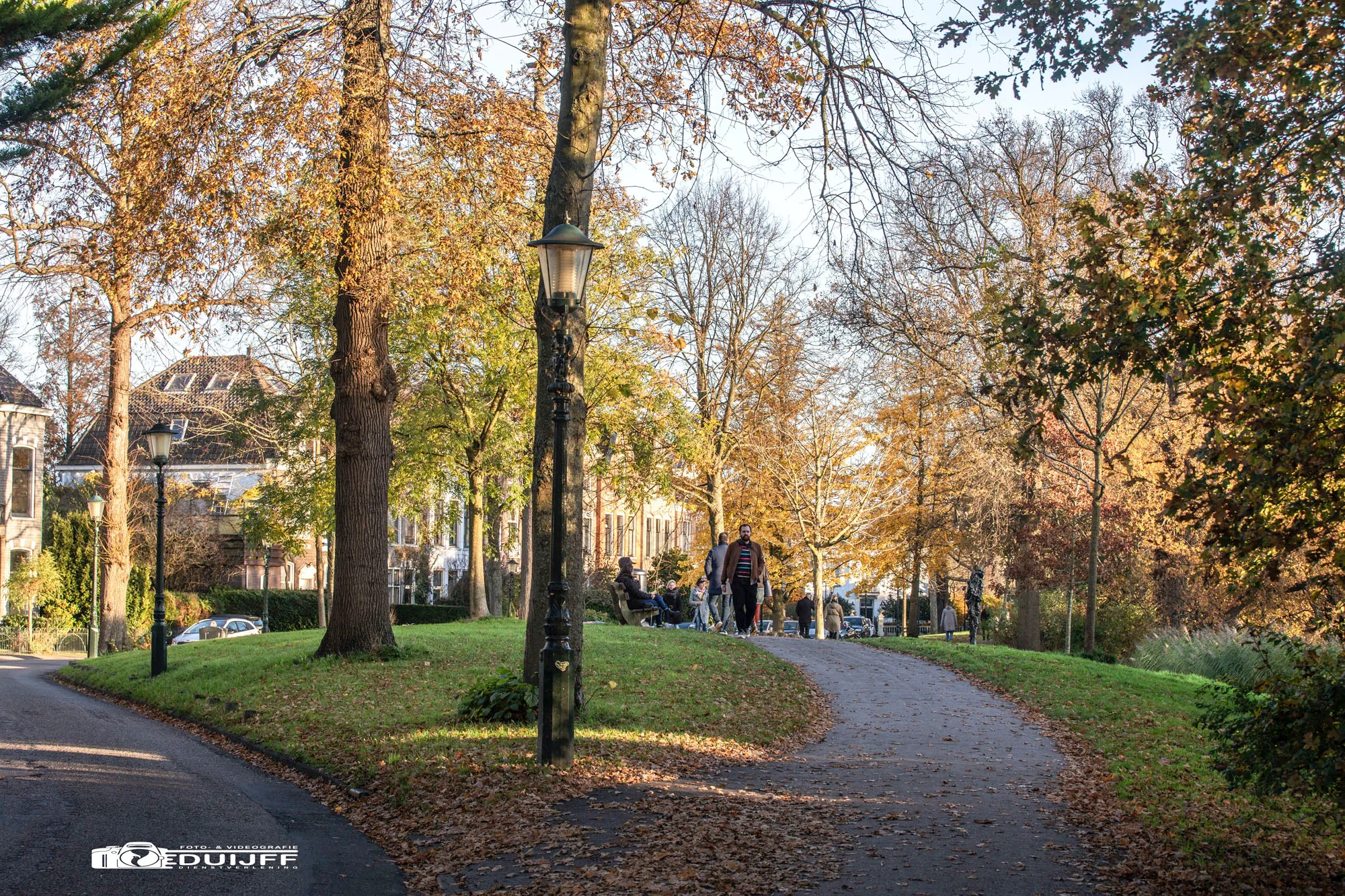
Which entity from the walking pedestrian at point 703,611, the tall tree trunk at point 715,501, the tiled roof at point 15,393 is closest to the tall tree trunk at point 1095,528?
the walking pedestrian at point 703,611

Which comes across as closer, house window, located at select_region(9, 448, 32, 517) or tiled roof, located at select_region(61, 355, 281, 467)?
house window, located at select_region(9, 448, 32, 517)

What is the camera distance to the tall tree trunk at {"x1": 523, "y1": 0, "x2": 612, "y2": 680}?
36.9ft

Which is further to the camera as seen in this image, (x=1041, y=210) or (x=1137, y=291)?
(x=1041, y=210)

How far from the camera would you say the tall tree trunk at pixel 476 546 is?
29.1 metres

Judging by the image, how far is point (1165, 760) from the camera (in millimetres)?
12055

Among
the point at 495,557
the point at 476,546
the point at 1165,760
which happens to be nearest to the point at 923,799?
the point at 1165,760

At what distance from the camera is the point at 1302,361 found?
→ 261 inches

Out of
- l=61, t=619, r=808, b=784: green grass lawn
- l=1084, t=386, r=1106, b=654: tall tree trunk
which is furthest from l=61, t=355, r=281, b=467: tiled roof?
l=1084, t=386, r=1106, b=654: tall tree trunk

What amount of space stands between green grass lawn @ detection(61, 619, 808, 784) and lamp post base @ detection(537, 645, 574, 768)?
0.32m

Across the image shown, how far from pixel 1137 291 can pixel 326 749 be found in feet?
26.6

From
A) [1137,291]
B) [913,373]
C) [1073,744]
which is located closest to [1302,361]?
[1137,291]

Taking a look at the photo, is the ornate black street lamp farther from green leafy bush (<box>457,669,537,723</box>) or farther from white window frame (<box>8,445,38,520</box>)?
white window frame (<box>8,445,38,520</box>)

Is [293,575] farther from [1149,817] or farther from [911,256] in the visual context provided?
[1149,817]

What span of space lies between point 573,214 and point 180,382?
1918 inches
